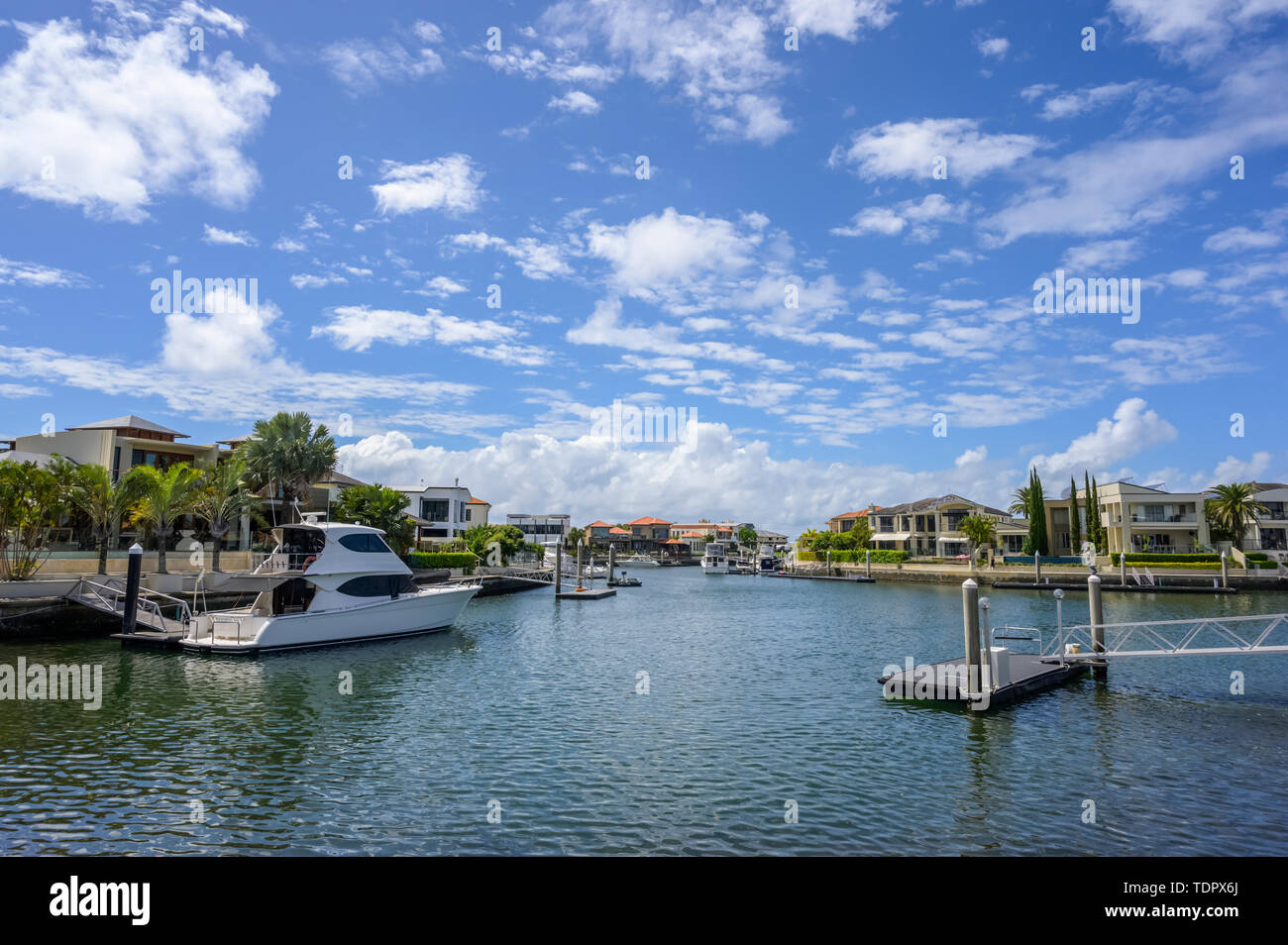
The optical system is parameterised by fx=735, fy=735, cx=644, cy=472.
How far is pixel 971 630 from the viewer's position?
2108 cm

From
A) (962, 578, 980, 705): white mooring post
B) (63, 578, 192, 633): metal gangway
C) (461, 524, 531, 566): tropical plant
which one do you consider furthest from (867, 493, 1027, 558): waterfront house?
(63, 578, 192, 633): metal gangway

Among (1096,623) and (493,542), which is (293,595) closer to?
(1096,623)

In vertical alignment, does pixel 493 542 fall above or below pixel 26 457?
below

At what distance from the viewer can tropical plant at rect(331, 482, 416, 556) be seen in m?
57.2

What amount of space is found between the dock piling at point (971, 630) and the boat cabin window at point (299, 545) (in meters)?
25.9

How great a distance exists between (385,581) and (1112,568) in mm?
66289

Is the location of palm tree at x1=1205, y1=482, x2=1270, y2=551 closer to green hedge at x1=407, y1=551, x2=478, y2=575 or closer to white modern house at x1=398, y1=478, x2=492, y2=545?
green hedge at x1=407, y1=551, x2=478, y2=575

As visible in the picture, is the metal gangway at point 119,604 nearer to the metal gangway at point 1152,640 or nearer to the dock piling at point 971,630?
the dock piling at point 971,630

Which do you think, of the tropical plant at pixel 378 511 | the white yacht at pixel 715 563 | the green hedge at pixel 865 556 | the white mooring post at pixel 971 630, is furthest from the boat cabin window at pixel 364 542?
the white yacht at pixel 715 563

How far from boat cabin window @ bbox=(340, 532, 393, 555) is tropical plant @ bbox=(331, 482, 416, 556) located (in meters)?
23.0

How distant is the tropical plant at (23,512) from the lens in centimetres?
3388

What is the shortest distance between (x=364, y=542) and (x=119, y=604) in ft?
40.6

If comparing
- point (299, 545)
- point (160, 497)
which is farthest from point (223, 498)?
point (299, 545)

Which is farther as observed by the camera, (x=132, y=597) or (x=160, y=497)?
(x=160, y=497)
